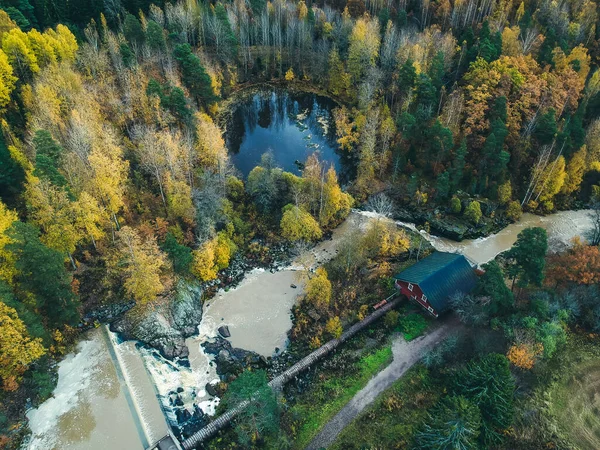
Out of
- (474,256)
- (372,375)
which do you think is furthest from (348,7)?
(372,375)

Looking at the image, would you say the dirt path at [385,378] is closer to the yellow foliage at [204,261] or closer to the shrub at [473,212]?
the shrub at [473,212]

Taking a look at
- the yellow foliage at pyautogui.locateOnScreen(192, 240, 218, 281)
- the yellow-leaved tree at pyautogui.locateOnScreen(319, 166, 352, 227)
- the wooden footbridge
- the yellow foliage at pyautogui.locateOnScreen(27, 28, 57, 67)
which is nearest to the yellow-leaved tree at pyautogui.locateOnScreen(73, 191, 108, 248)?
the yellow foliage at pyautogui.locateOnScreen(192, 240, 218, 281)

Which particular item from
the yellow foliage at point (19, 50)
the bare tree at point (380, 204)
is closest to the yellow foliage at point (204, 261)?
the bare tree at point (380, 204)

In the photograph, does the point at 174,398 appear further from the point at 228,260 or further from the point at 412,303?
the point at 412,303

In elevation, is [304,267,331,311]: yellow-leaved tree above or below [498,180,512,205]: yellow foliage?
below

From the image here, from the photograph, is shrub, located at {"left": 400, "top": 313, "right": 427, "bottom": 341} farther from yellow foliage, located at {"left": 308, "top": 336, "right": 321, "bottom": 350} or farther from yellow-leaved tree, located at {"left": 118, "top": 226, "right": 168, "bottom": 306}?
yellow-leaved tree, located at {"left": 118, "top": 226, "right": 168, "bottom": 306}
